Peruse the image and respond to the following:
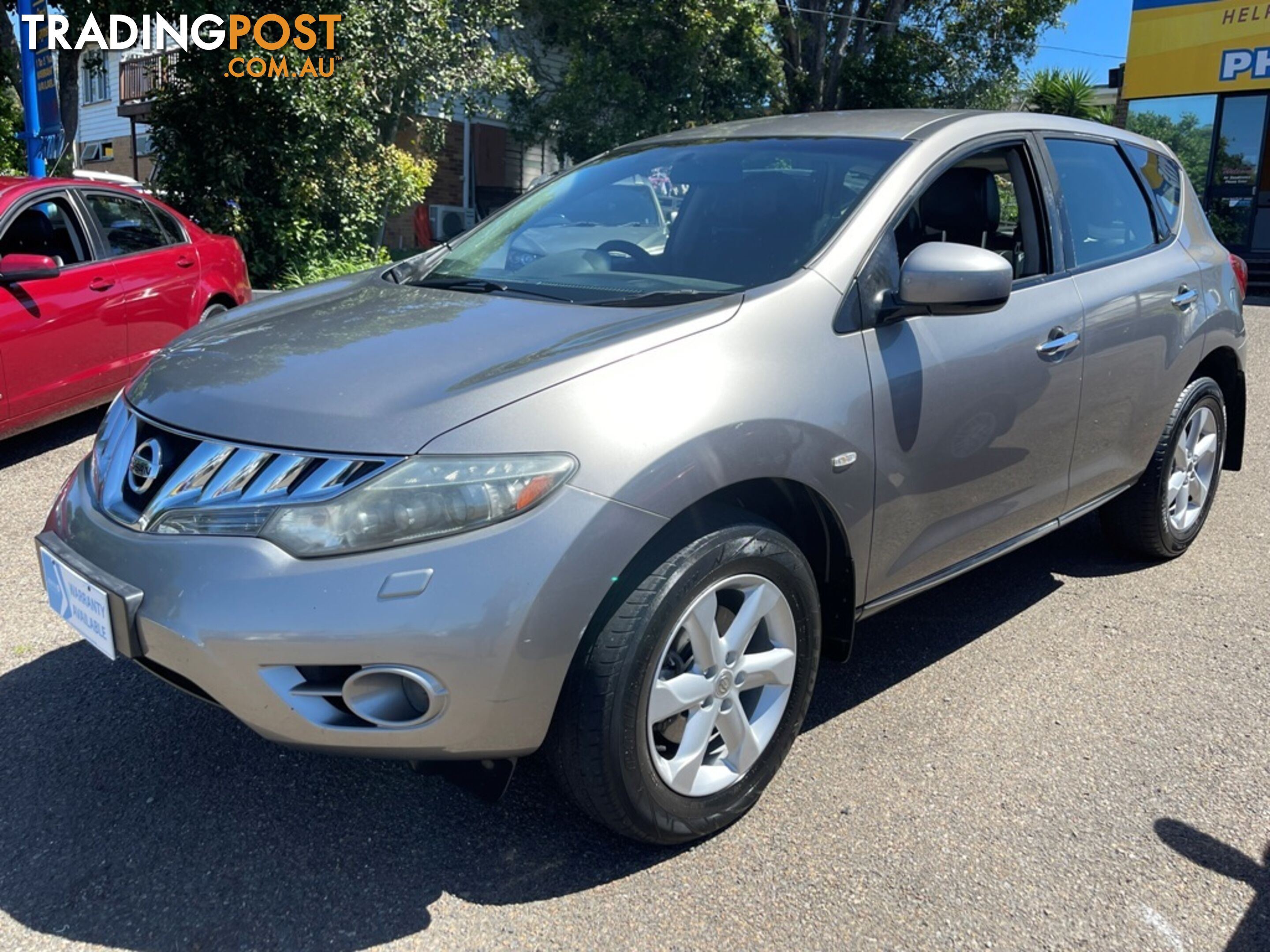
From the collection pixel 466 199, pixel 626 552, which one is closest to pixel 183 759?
pixel 626 552

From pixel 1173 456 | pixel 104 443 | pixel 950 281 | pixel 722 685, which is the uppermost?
pixel 950 281

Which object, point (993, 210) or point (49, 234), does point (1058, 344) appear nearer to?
point (993, 210)

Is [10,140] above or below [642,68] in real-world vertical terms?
below

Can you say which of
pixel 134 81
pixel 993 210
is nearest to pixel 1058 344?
pixel 993 210

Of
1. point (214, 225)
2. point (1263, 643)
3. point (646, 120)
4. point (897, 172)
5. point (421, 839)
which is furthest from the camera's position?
point (646, 120)

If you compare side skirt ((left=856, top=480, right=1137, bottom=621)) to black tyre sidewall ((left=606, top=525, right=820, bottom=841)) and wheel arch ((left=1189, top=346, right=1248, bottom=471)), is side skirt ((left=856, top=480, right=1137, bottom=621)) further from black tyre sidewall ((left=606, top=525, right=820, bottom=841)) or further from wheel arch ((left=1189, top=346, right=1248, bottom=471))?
wheel arch ((left=1189, top=346, right=1248, bottom=471))

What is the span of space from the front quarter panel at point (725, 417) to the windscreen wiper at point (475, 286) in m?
0.57

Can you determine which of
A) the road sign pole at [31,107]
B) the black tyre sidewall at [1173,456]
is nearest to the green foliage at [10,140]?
the road sign pole at [31,107]

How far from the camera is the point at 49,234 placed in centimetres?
577

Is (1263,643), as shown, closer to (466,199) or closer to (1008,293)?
(1008,293)

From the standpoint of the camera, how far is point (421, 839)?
2592mm

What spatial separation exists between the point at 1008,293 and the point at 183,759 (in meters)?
2.50

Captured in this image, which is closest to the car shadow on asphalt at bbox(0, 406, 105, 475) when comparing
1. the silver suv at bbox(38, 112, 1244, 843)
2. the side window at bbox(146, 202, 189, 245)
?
the side window at bbox(146, 202, 189, 245)

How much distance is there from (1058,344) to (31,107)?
907 centimetres
